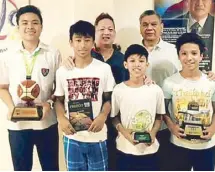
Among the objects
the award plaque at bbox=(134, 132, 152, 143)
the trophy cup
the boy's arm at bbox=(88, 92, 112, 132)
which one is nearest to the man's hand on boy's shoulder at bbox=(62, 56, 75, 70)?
the boy's arm at bbox=(88, 92, 112, 132)

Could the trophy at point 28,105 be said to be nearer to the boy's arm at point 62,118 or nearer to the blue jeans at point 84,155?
the boy's arm at point 62,118

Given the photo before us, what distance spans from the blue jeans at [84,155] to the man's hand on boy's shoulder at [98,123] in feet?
0.34

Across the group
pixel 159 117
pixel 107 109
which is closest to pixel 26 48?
pixel 107 109

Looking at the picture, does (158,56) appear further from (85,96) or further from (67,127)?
(67,127)

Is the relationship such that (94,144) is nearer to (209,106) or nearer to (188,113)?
(188,113)

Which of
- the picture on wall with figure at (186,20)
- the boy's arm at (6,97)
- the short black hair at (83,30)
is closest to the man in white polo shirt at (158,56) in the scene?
the picture on wall with figure at (186,20)

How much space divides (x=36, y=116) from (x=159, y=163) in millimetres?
819

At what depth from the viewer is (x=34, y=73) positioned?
A: 5.99 ft

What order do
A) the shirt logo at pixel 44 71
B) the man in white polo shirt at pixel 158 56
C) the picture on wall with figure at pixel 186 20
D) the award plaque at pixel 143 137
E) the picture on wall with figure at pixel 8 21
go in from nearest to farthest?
the award plaque at pixel 143 137 → the shirt logo at pixel 44 71 → the man in white polo shirt at pixel 158 56 → the picture on wall with figure at pixel 8 21 → the picture on wall with figure at pixel 186 20

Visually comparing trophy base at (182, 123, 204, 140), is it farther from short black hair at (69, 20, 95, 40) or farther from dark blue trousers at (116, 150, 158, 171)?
short black hair at (69, 20, 95, 40)

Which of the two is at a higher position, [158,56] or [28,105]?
[158,56]

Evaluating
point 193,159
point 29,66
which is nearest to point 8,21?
point 29,66

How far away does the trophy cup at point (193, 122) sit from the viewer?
179 centimetres

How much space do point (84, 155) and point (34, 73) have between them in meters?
0.57
